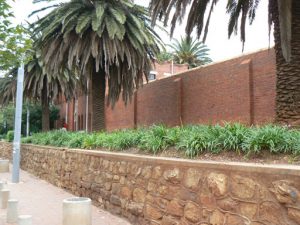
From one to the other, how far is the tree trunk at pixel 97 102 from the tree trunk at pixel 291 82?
10.9 meters

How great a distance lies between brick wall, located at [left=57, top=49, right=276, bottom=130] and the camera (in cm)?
1582

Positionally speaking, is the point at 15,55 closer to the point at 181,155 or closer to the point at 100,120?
the point at 181,155

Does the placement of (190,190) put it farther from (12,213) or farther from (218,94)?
(218,94)

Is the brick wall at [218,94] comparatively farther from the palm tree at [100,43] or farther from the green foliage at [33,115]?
the green foliage at [33,115]

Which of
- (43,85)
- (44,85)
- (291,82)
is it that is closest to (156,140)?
(291,82)

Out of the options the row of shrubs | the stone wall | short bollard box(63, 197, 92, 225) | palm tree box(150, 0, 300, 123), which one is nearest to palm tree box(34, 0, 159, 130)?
palm tree box(150, 0, 300, 123)

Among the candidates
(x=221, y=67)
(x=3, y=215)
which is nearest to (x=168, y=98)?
(x=221, y=67)

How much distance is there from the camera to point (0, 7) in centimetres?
778

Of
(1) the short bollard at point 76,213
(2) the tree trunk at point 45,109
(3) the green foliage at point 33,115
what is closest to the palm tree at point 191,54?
(3) the green foliage at point 33,115

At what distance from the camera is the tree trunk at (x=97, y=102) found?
1850 cm

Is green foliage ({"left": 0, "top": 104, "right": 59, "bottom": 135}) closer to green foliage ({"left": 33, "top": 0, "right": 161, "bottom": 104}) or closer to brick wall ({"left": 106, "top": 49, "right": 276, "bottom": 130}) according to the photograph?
→ brick wall ({"left": 106, "top": 49, "right": 276, "bottom": 130})

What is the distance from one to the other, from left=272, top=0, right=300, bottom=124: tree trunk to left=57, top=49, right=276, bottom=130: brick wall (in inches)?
230

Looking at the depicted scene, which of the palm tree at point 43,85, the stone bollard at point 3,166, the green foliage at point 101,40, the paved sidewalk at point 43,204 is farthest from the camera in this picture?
the palm tree at point 43,85

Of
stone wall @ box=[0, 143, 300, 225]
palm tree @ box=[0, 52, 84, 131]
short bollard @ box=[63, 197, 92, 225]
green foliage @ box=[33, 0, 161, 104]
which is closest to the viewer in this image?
stone wall @ box=[0, 143, 300, 225]
